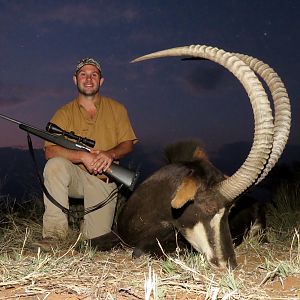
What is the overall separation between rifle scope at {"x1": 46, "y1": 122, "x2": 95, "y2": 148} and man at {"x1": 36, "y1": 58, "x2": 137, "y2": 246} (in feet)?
0.29

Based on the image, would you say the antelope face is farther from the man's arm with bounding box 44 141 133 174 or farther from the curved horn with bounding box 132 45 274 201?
the man's arm with bounding box 44 141 133 174

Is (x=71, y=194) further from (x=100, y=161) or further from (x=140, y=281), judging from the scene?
(x=140, y=281)

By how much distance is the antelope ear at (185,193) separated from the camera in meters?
3.85

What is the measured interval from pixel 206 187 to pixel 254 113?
31.3 inches

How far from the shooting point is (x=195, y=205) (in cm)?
412

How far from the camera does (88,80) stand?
18.0 ft

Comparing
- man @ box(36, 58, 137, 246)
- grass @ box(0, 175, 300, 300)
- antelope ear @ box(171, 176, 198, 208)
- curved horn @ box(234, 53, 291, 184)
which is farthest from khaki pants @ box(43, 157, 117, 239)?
curved horn @ box(234, 53, 291, 184)

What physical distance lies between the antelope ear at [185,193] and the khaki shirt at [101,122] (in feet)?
5.70

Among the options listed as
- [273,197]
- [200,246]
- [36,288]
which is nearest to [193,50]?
[200,246]

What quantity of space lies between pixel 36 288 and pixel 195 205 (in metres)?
1.76

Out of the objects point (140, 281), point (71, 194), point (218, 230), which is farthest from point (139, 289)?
point (71, 194)

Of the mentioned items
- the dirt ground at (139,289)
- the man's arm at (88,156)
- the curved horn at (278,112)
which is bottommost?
the dirt ground at (139,289)

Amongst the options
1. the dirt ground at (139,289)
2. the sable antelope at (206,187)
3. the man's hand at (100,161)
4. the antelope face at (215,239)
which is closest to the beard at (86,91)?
the man's hand at (100,161)

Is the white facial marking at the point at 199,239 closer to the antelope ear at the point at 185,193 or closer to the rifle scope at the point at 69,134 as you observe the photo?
the antelope ear at the point at 185,193
